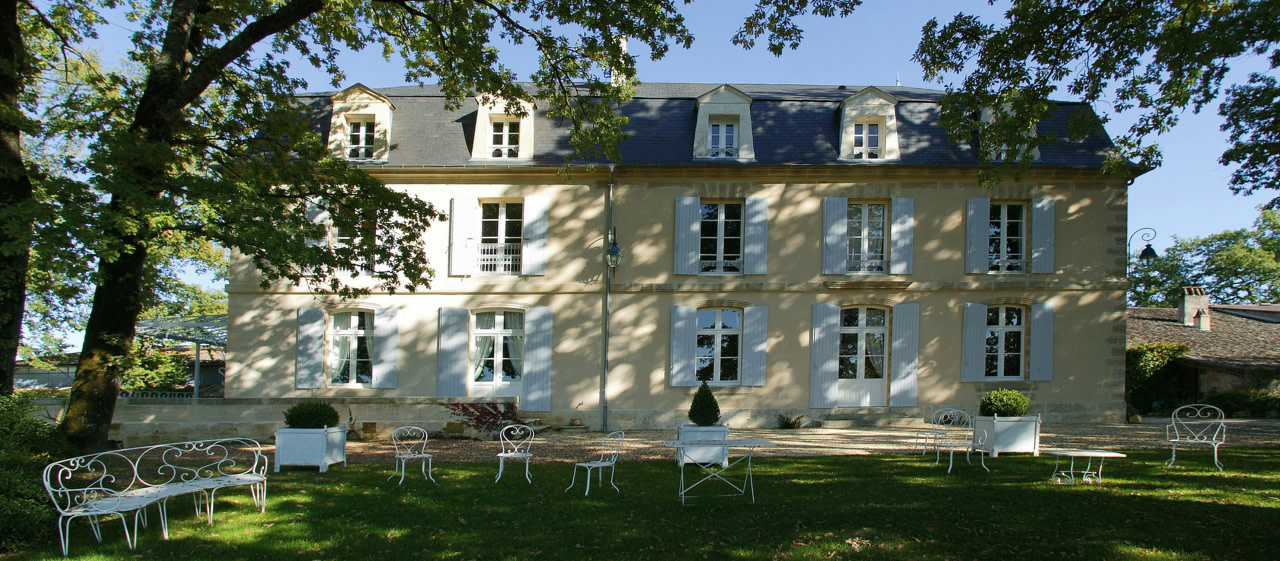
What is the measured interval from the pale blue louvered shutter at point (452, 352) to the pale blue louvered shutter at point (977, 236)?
396 inches

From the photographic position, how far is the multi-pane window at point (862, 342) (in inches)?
564

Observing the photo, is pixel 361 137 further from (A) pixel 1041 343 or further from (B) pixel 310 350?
(A) pixel 1041 343

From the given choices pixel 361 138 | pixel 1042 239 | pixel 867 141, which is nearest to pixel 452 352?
pixel 361 138

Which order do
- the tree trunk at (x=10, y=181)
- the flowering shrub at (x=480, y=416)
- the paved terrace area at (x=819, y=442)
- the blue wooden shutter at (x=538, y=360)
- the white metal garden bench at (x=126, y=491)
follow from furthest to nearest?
1. the blue wooden shutter at (x=538, y=360)
2. the flowering shrub at (x=480, y=416)
3. the paved terrace area at (x=819, y=442)
4. the tree trunk at (x=10, y=181)
5. the white metal garden bench at (x=126, y=491)

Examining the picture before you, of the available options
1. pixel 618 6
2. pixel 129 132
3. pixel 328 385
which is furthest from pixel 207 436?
pixel 618 6

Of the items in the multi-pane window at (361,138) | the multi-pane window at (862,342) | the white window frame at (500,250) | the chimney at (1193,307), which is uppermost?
the multi-pane window at (361,138)

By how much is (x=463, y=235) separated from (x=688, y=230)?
4.47 meters

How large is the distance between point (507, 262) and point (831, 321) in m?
6.58

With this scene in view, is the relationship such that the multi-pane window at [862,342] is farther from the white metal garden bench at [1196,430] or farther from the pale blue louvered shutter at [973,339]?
the white metal garden bench at [1196,430]

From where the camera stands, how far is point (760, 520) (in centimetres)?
599

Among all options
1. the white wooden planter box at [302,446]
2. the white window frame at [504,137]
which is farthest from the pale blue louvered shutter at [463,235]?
the white wooden planter box at [302,446]

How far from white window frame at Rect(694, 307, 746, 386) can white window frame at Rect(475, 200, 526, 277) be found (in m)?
3.85

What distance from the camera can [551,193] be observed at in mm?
14344

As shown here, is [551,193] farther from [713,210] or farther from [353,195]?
[353,195]
